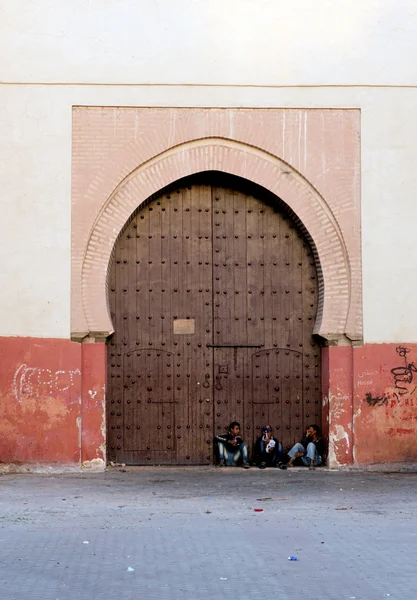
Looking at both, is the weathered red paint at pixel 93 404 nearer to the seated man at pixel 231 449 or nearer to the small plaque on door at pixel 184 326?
the small plaque on door at pixel 184 326

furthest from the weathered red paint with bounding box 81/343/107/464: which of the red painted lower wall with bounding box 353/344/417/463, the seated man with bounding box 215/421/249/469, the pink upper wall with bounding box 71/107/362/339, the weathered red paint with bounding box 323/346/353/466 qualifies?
the red painted lower wall with bounding box 353/344/417/463

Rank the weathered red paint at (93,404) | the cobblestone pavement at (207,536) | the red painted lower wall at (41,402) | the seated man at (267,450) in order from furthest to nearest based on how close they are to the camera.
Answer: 1. the seated man at (267,450)
2. the weathered red paint at (93,404)
3. the red painted lower wall at (41,402)
4. the cobblestone pavement at (207,536)

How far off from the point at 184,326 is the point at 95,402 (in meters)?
1.29

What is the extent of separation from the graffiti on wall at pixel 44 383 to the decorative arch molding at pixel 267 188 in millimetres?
1213

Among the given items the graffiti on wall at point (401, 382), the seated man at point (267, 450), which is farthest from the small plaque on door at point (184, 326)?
the graffiti on wall at point (401, 382)

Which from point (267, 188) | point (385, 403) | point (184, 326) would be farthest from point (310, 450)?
point (267, 188)

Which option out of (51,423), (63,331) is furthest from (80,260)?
(51,423)

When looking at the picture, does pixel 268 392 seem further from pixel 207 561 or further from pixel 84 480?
pixel 207 561

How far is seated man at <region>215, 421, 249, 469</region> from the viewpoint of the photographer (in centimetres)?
1129

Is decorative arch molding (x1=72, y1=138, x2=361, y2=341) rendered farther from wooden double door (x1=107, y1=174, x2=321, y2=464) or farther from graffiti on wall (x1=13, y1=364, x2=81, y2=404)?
graffiti on wall (x1=13, y1=364, x2=81, y2=404)

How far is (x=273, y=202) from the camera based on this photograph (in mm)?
11547

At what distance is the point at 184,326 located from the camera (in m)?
11.5

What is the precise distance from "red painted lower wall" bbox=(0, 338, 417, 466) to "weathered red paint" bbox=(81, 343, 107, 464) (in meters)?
0.01

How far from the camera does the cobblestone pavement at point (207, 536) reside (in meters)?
5.65
